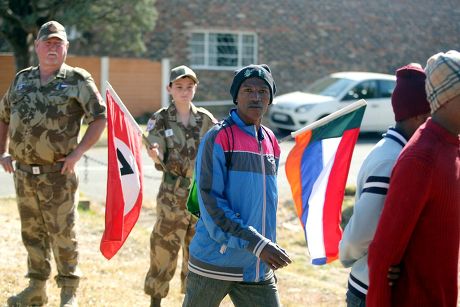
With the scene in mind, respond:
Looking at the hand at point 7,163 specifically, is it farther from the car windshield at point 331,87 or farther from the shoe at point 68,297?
the car windshield at point 331,87

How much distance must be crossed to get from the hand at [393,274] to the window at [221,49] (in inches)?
908

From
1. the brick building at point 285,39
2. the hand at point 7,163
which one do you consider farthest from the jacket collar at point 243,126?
the brick building at point 285,39

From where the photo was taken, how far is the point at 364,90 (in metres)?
19.9

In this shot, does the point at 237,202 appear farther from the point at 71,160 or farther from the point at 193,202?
the point at 71,160

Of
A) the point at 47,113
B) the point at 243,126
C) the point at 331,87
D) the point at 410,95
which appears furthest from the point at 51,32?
the point at 331,87

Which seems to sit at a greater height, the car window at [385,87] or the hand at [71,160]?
the hand at [71,160]

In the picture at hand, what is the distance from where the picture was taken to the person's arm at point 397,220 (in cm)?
262

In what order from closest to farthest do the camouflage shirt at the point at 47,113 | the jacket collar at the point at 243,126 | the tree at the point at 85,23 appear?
the jacket collar at the point at 243,126 → the camouflage shirt at the point at 47,113 → the tree at the point at 85,23

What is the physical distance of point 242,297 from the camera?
153 inches

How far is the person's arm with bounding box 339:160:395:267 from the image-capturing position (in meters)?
3.12

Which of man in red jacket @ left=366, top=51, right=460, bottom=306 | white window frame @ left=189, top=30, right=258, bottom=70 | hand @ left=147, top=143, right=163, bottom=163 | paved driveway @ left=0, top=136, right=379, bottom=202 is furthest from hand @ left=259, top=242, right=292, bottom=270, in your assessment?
white window frame @ left=189, top=30, right=258, bottom=70

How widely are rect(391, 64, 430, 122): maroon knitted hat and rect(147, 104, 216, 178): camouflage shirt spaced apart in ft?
8.07

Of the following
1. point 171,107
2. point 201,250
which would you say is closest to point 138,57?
point 171,107

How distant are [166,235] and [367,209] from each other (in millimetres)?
2730
